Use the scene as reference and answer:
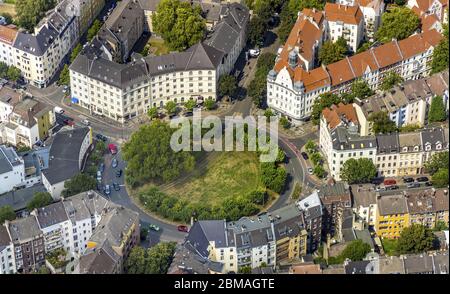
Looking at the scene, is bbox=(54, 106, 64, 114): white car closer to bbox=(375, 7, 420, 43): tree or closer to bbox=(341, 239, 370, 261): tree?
bbox=(375, 7, 420, 43): tree

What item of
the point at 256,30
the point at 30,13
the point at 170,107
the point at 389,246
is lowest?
the point at 389,246

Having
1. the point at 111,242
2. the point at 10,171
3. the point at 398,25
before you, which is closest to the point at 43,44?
the point at 10,171

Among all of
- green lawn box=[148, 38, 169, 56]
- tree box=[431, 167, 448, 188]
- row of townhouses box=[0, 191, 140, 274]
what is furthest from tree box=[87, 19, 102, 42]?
tree box=[431, 167, 448, 188]

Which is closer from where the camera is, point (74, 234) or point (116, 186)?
point (74, 234)

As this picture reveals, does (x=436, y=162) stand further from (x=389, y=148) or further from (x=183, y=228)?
(x=183, y=228)

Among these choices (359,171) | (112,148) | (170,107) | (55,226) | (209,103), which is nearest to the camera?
(55,226)

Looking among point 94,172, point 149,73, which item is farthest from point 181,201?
point 149,73

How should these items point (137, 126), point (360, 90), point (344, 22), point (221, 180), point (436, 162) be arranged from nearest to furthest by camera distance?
point (436, 162)
point (221, 180)
point (360, 90)
point (137, 126)
point (344, 22)
